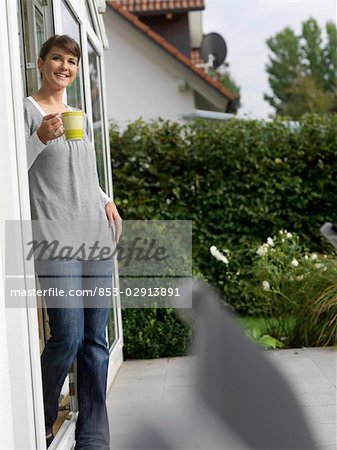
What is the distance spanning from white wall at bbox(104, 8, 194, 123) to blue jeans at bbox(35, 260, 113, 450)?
395 inches

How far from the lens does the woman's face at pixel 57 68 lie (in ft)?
10.5

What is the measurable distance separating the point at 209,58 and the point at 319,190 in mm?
5975

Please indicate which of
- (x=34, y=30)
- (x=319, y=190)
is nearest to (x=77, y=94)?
(x=34, y=30)

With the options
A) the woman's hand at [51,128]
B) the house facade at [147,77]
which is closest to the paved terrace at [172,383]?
the woman's hand at [51,128]

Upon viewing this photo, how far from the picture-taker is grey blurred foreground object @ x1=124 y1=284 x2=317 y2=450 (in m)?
0.84

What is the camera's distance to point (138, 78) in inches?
538

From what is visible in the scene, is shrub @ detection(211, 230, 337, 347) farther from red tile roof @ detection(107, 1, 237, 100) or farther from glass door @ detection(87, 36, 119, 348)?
red tile roof @ detection(107, 1, 237, 100)

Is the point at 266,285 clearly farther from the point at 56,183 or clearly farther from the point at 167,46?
the point at 167,46

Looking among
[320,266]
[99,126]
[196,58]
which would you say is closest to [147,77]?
[196,58]

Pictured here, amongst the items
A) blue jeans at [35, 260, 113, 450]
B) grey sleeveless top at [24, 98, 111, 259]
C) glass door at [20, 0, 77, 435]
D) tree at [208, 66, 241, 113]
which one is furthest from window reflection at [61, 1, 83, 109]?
tree at [208, 66, 241, 113]

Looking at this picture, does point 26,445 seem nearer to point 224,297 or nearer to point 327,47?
point 224,297

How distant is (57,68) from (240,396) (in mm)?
2559

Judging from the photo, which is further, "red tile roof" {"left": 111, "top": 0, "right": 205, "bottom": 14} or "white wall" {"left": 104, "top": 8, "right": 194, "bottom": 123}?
"red tile roof" {"left": 111, "top": 0, "right": 205, "bottom": 14}

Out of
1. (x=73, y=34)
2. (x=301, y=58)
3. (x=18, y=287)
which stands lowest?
(x=18, y=287)
